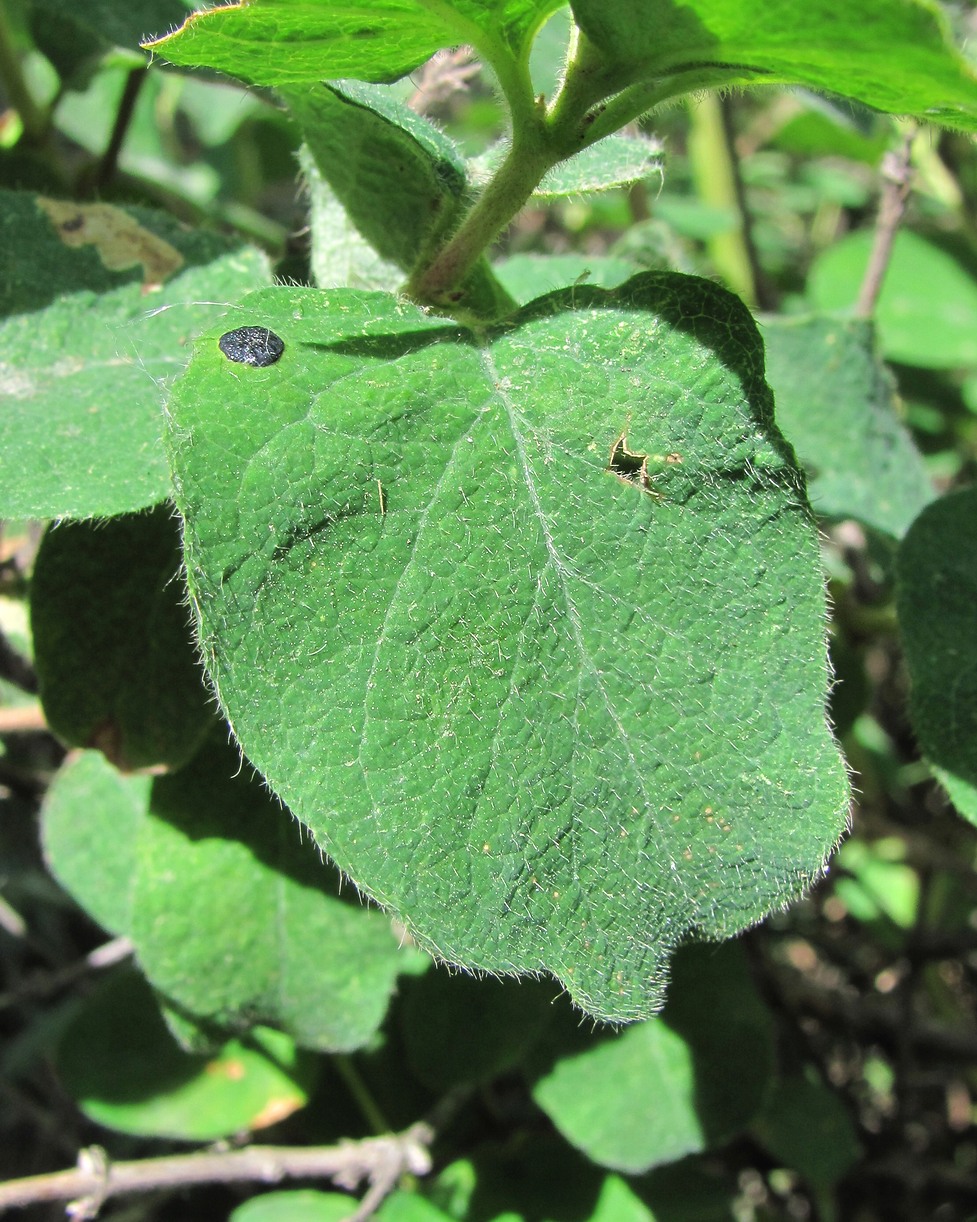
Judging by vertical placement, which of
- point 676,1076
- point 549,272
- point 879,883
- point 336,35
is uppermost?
point 336,35

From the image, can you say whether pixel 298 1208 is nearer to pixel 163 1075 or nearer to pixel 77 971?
pixel 163 1075

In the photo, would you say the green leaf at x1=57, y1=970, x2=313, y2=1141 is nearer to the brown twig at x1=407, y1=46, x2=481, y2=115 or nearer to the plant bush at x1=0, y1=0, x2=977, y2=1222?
the plant bush at x1=0, y1=0, x2=977, y2=1222

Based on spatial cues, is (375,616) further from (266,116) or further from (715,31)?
(266,116)

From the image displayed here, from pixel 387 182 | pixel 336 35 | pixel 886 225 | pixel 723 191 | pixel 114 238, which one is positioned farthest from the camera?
pixel 723 191

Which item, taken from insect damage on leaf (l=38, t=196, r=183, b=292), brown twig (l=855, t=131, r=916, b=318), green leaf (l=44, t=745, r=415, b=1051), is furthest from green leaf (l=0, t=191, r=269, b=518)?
brown twig (l=855, t=131, r=916, b=318)

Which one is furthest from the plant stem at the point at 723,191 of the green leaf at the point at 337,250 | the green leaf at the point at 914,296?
the green leaf at the point at 337,250

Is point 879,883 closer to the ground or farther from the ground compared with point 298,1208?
closer to the ground

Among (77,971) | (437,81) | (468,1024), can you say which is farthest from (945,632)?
(77,971)

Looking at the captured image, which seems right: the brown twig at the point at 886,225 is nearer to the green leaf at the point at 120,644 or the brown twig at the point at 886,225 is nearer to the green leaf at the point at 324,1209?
the green leaf at the point at 120,644
